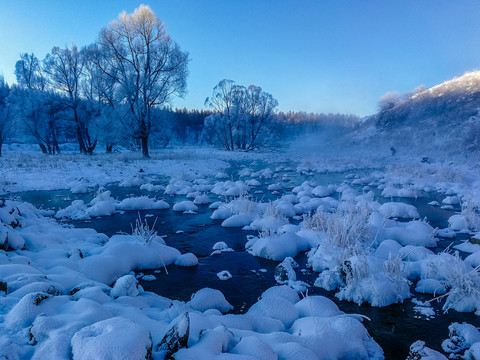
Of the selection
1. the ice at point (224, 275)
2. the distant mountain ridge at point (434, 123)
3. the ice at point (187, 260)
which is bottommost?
the ice at point (224, 275)

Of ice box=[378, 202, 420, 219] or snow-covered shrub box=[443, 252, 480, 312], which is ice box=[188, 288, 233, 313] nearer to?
snow-covered shrub box=[443, 252, 480, 312]

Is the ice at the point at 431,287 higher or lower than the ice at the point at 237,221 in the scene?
lower

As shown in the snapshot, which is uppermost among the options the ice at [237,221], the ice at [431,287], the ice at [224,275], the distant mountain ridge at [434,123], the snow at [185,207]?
the distant mountain ridge at [434,123]

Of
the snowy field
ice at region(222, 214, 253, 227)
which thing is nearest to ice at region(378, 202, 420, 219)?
the snowy field

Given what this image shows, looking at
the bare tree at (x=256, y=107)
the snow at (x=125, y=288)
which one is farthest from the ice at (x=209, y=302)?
the bare tree at (x=256, y=107)

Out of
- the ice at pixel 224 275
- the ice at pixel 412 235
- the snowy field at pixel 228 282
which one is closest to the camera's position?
the snowy field at pixel 228 282

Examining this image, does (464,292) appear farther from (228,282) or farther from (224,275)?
(224,275)

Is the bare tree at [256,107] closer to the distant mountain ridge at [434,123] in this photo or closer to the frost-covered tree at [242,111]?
the frost-covered tree at [242,111]

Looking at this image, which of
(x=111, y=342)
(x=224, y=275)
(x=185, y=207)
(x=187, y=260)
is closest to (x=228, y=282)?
(x=224, y=275)

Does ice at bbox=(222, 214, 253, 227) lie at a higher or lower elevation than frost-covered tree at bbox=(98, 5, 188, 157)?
lower

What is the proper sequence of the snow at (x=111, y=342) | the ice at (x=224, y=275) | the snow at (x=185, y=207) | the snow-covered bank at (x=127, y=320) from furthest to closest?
the snow at (x=185, y=207) → the ice at (x=224, y=275) → the snow-covered bank at (x=127, y=320) → the snow at (x=111, y=342)

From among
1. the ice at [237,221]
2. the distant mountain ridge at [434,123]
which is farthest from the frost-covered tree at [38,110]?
the distant mountain ridge at [434,123]

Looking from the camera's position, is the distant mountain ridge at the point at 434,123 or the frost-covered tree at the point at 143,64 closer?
the frost-covered tree at the point at 143,64

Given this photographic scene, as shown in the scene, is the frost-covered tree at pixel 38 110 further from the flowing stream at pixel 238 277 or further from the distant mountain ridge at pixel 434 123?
the distant mountain ridge at pixel 434 123
